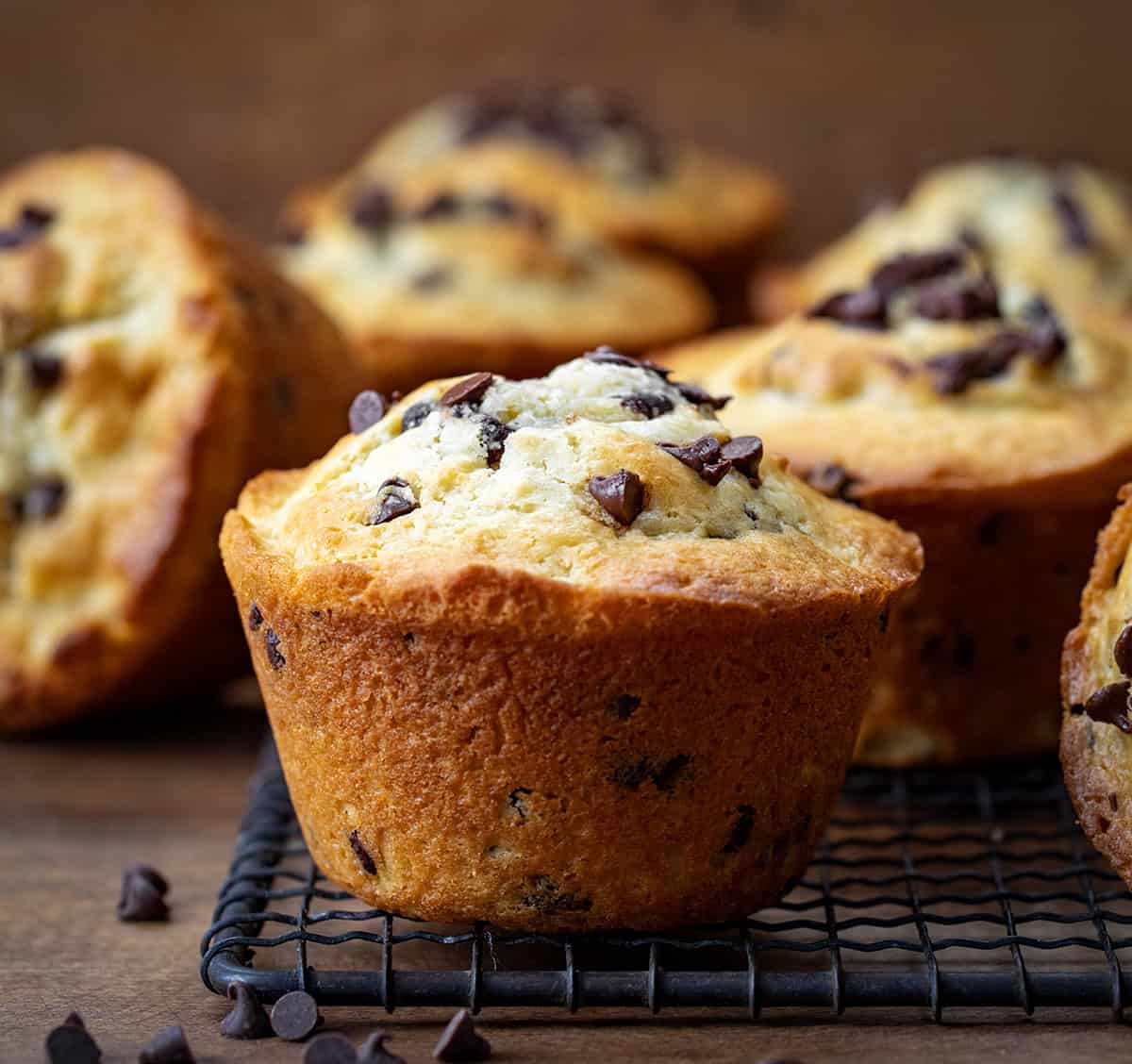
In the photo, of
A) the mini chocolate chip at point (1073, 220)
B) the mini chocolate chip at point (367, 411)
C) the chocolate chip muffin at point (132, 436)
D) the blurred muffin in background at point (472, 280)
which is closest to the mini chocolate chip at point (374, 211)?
the blurred muffin in background at point (472, 280)

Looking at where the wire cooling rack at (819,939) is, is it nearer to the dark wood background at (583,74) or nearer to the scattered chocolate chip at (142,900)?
the scattered chocolate chip at (142,900)

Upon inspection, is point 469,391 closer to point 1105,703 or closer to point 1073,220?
point 1105,703

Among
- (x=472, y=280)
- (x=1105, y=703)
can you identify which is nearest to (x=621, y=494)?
(x=1105, y=703)

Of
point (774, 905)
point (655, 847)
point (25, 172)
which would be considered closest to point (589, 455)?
point (655, 847)

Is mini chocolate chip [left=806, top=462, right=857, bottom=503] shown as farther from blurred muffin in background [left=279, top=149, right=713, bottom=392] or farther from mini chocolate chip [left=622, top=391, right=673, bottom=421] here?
blurred muffin in background [left=279, top=149, right=713, bottom=392]

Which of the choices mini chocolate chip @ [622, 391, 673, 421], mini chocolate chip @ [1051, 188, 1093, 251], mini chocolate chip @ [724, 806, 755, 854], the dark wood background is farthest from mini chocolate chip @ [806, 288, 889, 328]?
the dark wood background

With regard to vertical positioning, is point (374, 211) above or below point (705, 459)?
below

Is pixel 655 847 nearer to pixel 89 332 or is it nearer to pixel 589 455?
pixel 589 455

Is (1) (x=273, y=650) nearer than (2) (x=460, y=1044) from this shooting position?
No
